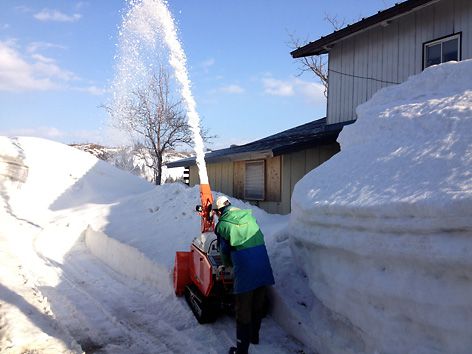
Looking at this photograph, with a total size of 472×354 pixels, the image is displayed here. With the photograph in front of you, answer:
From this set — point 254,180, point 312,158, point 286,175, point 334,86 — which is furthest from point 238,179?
point 334,86

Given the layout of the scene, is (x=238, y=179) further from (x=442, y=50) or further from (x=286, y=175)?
(x=442, y=50)

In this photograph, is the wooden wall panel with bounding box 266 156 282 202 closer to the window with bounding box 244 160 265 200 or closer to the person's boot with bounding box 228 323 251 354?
the window with bounding box 244 160 265 200

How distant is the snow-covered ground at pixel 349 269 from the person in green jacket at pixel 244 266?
1.29ft

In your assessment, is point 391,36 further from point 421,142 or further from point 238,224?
point 238,224

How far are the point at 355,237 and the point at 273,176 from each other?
6.49 meters

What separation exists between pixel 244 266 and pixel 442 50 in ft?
21.5

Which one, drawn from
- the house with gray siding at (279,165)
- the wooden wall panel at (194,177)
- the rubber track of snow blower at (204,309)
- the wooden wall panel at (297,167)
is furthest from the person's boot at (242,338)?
the wooden wall panel at (194,177)

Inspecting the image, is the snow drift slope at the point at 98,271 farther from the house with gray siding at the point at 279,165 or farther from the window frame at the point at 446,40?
the window frame at the point at 446,40

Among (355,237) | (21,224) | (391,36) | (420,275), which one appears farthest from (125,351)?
(21,224)

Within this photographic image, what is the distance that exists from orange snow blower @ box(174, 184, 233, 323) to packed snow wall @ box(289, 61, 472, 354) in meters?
1.03

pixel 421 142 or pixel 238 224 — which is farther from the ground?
pixel 421 142

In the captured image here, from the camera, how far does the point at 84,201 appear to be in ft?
57.1

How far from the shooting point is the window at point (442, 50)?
8328 millimetres

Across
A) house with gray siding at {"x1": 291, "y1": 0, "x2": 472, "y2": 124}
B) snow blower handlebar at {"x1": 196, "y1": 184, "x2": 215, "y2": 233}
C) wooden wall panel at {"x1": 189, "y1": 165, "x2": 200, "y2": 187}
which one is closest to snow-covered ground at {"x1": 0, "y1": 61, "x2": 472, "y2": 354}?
snow blower handlebar at {"x1": 196, "y1": 184, "x2": 215, "y2": 233}
